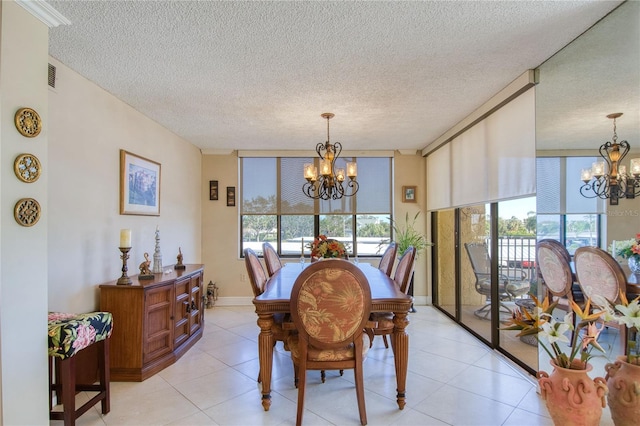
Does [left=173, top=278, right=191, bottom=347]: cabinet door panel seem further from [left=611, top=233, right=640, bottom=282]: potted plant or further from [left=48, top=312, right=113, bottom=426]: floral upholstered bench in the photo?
[left=611, top=233, right=640, bottom=282]: potted plant

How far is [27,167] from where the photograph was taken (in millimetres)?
1688

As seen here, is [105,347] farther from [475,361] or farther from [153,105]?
[475,361]

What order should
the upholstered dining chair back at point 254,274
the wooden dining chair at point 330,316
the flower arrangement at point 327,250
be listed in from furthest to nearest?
the flower arrangement at point 327,250 → the upholstered dining chair back at point 254,274 → the wooden dining chair at point 330,316

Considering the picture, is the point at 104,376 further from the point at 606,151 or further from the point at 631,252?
the point at 606,151

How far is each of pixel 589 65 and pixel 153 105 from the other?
3.62 m

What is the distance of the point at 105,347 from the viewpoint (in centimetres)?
224

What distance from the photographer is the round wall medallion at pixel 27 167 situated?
1.64m

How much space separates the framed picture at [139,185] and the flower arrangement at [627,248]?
3877 millimetres

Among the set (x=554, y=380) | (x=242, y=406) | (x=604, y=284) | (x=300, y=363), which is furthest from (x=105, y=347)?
(x=604, y=284)

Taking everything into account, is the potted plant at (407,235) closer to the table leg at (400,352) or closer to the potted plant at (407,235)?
the potted plant at (407,235)

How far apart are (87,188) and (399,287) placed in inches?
110

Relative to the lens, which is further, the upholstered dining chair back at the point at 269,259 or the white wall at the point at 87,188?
the upholstered dining chair back at the point at 269,259

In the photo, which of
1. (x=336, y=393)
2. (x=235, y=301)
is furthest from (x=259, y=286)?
(x=235, y=301)

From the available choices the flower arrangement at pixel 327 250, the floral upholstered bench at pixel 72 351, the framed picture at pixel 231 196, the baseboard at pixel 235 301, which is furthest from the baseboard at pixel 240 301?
the floral upholstered bench at pixel 72 351
